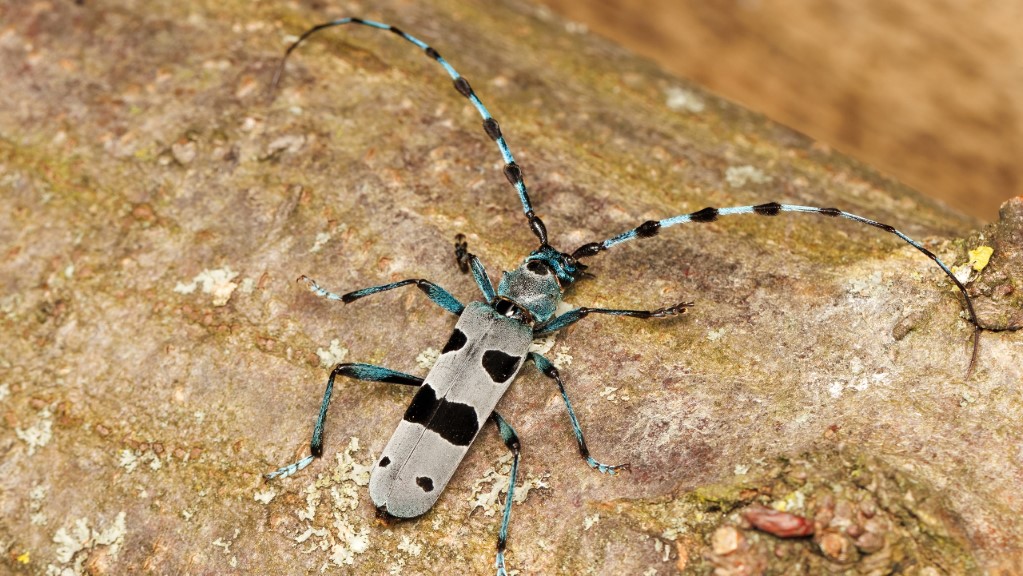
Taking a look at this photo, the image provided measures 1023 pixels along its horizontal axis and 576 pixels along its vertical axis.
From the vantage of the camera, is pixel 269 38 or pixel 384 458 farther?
pixel 269 38

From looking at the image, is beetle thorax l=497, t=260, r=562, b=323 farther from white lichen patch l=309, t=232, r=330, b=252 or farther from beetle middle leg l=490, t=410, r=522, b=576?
white lichen patch l=309, t=232, r=330, b=252

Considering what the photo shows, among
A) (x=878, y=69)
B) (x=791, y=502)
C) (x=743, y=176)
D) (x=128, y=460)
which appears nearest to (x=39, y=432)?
(x=128, y=460)

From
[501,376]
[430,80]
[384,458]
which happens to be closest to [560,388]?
[501,376]

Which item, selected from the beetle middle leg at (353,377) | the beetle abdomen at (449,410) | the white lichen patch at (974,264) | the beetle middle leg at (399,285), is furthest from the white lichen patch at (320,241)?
the white lichen patch at (974,264)

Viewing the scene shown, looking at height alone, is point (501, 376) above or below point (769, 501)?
below

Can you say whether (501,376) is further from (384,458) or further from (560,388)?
(384,458)

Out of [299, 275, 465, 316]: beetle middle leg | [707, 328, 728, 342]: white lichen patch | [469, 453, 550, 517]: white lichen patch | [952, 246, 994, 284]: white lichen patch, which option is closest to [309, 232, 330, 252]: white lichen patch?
[299, 275, 465, 316]: beetle middle leg

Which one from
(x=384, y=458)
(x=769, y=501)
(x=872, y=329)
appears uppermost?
(x=872, y=329)
